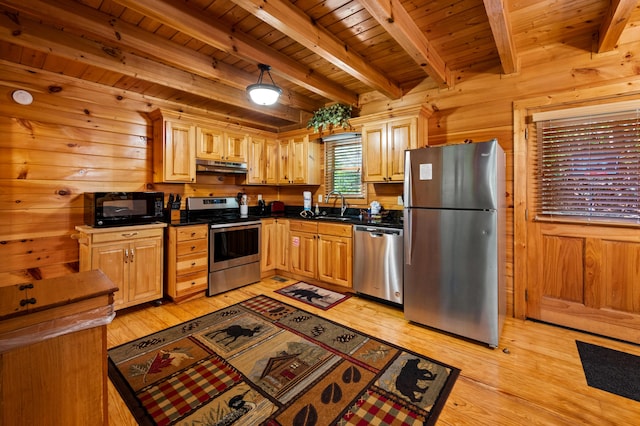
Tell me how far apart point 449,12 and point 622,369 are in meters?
3.02

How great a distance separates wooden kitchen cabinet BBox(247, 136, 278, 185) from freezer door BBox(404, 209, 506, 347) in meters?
2.50

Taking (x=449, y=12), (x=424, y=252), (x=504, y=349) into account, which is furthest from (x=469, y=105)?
(x=504, y=349)

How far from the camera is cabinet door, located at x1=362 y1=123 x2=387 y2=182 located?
358 cm

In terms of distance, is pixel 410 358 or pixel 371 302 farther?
pixel 371 302

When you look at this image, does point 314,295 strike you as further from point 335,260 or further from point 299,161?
point 299,161

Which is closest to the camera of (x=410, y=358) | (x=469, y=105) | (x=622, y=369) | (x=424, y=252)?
(x=622, y=369)

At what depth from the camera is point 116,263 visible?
300 centimetres

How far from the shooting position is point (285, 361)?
2.25 m

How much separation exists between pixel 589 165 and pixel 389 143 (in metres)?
1.87

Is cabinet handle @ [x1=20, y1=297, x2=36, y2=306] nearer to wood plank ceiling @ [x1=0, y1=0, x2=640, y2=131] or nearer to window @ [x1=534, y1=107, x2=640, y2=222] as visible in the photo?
wood plank ceiling @ [x1=0, y1=0, x2=640, y2=131]

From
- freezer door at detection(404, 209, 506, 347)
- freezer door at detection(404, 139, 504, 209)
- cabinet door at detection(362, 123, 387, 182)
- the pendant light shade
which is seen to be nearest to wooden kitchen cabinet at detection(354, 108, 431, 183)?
cabinet door at detection(362, 123, 387, 182)

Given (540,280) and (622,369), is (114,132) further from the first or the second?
(622,369)

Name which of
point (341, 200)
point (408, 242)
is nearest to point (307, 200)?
point (341, 200)

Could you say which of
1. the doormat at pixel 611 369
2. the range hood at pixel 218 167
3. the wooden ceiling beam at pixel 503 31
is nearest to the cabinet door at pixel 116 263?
the range hood at pixel 218 167
